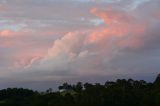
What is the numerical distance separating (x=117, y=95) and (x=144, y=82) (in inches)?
1650

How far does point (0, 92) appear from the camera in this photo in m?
A: 181

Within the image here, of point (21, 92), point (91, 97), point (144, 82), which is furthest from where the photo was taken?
point (21, 92)

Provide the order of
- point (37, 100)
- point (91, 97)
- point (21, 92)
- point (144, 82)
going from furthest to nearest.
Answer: point (21, 92)
point (144, 82)
point (37, 100)
point (91, 97)

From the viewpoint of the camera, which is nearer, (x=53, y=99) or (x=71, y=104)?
(x=71, y=104)

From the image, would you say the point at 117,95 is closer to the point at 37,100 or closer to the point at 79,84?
the point at 37,100

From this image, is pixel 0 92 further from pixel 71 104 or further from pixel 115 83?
pixel 71 104

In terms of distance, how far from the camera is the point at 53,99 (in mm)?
116875

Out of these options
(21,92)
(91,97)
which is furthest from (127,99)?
(21,92)

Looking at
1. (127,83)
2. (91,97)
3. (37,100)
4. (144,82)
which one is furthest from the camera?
(144,82)

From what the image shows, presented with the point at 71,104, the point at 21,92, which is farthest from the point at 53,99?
the point at 21,92

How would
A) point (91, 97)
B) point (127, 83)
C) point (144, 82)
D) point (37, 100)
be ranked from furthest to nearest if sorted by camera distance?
point (144, 82)
point (127, 83)
point (37, 100)
point (91, 97)

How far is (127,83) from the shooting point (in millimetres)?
136250

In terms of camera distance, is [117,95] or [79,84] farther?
[79,84]

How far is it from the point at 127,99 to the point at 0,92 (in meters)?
89.8
